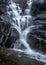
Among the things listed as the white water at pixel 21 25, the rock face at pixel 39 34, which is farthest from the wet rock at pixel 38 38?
the white water at pixel 21 25

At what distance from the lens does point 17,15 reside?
2469 centimetres

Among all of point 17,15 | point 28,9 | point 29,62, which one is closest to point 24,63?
point 29,62

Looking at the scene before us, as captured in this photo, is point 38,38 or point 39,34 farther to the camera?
point 39,34

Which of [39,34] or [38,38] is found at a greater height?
[39,34]

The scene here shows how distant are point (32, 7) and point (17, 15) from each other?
3.67 m

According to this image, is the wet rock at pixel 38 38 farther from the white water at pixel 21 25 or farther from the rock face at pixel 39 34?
the white water at pixel 21 25

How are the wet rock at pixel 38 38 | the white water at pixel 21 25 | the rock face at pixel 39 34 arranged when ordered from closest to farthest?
the wet rock at pixel 38 38
the rock face at pixel 39 34
the white water at pixel 21 25

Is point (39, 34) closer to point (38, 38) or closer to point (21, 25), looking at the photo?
point (38, 38)

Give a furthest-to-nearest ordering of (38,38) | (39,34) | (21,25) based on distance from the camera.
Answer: (21,25)
(39,34)
(38,38)

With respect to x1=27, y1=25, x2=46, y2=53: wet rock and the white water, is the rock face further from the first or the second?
the white water

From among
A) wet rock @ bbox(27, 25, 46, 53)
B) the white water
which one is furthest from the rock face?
the white water

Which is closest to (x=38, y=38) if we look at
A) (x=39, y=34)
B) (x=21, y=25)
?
(x=39, y=34)

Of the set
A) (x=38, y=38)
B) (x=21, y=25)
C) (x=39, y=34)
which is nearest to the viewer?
(x=38, y=38)

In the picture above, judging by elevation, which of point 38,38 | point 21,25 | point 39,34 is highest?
point 21,25
